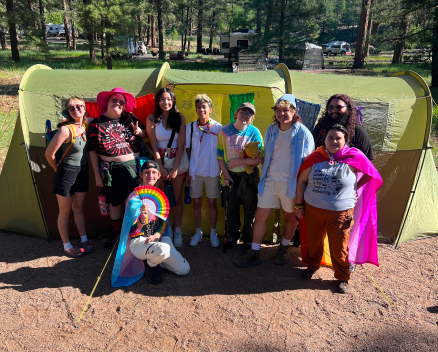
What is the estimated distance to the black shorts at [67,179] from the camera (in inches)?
143

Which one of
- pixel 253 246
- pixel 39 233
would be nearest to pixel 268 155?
pixel 253 246

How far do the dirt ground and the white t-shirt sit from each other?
3.73 ft

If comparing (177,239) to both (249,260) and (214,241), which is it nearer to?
(214,241)

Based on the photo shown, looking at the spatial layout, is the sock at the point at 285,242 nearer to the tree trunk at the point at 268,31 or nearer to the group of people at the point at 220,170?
the group of people at the point at 220,170

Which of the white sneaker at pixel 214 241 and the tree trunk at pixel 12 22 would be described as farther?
the tree trunk at pixel 12 22

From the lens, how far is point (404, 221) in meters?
4.35

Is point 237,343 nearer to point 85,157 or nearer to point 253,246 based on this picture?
point 253,246

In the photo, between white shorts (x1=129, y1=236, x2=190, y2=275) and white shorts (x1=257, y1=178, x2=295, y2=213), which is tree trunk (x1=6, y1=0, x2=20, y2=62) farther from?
white shorts (x1=257, y1=178, x2=295, y2=213)

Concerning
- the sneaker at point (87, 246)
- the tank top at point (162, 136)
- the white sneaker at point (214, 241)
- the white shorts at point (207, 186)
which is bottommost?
the sneaker at point (87, 246)

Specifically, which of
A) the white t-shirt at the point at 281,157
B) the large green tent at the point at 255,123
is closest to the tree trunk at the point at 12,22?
Result: the large green tent at the point at 255,123

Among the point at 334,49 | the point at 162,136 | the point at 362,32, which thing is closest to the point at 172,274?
the point at 162,136

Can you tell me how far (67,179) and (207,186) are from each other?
1526mm

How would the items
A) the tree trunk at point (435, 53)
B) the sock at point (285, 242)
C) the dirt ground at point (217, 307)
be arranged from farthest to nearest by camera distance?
the tree trunk at point (435, 53), the sock at point (285, 242), the dirt ground at point (217, 307)

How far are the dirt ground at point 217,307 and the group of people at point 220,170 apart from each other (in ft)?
0.69
